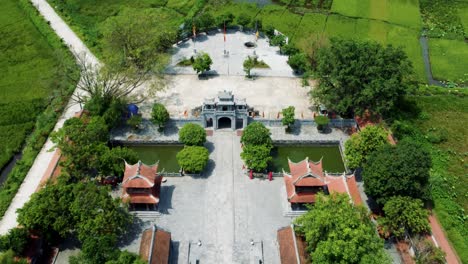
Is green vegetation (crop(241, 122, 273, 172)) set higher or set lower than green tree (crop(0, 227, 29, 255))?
higher

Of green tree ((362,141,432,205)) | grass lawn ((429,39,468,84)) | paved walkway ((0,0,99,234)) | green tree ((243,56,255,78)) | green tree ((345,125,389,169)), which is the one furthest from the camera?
grass lawn ((429,39,468,84))

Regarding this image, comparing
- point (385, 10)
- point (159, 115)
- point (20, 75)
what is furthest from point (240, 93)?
point (385, 10)

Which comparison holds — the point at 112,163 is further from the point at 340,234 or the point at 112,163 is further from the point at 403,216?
the point at 403,216

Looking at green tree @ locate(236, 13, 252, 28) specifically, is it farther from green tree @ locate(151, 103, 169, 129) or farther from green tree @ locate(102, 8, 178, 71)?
green tree @ locate(151, 103, 169, 129)

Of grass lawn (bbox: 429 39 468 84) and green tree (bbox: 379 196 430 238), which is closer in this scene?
green tree (bbox: 379 196 430 238)

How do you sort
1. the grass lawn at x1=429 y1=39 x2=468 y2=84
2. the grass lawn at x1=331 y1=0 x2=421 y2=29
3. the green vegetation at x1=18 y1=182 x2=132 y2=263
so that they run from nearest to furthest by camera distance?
the green vegetation at x1=18 y1=182 x2=132 y2=263 → the grass lawn at x1=429 y1=39 x2=468 y2=84 → the grass lawn at x1=331 y1=0 x2=421 y2=29

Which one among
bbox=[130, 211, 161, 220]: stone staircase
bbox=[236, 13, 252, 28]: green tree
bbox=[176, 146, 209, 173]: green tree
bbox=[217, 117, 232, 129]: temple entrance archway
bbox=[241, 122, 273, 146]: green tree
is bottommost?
bbox=[130, 211, 161, 220]: stone staircase

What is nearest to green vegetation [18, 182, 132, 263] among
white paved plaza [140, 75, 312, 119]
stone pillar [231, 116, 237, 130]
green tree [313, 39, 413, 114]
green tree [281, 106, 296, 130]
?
stone pillar [231, 116, 237, 130]

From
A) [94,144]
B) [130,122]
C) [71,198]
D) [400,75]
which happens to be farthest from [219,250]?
[400,75]
